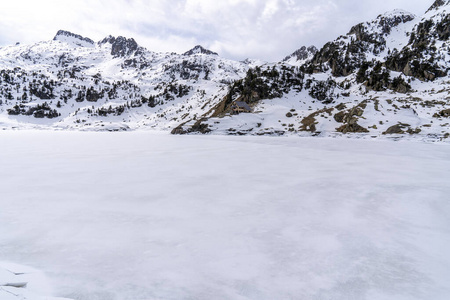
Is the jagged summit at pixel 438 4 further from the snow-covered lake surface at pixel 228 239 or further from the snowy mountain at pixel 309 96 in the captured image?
the snow-covered lake surface at pixel 228 239

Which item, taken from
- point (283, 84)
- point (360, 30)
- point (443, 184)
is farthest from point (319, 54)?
point (443, 184)

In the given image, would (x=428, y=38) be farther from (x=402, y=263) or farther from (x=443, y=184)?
(x=402, y=263)

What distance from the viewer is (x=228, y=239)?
4832mm

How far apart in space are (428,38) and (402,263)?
515ft

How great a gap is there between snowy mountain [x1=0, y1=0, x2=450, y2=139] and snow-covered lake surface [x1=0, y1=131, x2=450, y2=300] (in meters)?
31.7

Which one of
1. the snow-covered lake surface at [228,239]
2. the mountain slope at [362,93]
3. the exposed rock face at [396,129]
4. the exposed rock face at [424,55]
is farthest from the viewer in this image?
the exposed rock face at [424,55]

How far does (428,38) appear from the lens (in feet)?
362

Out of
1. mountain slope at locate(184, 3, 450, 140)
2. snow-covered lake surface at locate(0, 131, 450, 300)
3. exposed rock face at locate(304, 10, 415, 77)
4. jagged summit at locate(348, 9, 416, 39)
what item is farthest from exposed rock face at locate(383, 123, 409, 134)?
jagged summit at locate(348, 9, 416, 39)

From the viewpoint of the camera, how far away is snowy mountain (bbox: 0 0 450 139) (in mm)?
40625

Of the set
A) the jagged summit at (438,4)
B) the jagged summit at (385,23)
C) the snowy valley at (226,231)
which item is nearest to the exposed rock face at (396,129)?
the snowy valley at (226,231)

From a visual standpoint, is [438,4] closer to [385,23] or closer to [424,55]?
[385,23]

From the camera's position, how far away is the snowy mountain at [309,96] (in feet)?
133

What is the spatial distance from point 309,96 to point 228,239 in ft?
202

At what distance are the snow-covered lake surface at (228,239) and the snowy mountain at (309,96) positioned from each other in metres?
31.7
